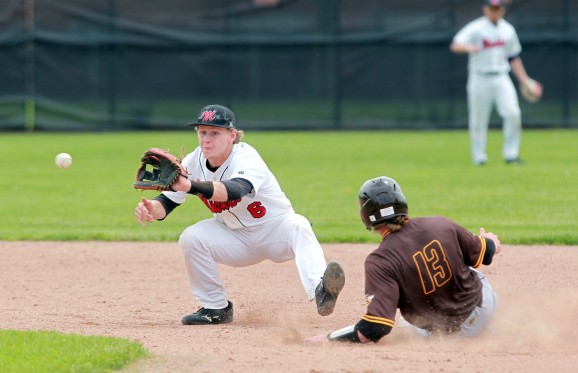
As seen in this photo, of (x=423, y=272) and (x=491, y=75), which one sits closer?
(x=423, y=272)

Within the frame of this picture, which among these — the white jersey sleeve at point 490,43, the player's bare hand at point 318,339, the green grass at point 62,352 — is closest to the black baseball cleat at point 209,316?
the player's bare hand at point 318,339

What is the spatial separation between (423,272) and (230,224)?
1649 millimetres

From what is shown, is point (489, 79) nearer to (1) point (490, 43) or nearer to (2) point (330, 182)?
(1) point (490, 43)

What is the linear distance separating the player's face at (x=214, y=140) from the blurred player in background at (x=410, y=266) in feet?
3.90

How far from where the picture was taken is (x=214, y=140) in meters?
5.95

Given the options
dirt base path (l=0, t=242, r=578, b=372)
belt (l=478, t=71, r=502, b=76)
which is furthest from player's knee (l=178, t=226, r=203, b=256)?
belt (l=478, t=71, r=502, b=76)

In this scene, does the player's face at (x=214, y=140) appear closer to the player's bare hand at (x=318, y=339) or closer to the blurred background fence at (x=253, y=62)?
the player's bare hand at (x=318, y=339)

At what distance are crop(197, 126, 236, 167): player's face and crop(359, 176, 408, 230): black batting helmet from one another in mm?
1197

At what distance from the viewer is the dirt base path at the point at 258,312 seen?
482 centimetres

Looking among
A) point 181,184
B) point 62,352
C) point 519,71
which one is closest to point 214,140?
point 181,184

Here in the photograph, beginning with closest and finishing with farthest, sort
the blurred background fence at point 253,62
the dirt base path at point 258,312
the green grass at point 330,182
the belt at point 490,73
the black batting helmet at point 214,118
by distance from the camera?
the dirt base path at point 258,312 → the black batting helmet at point 214,118 → the green grass at point 330,182 → the belt at point 490,73 → the blurred background fence at point 253,62

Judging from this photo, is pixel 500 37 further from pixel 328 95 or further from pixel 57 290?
pixel 57 290

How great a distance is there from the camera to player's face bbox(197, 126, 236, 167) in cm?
595

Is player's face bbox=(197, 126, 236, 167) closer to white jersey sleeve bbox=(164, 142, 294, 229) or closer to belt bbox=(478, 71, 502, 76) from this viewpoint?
white jersey sleeve bbox=(164, 142, 294, 229)
